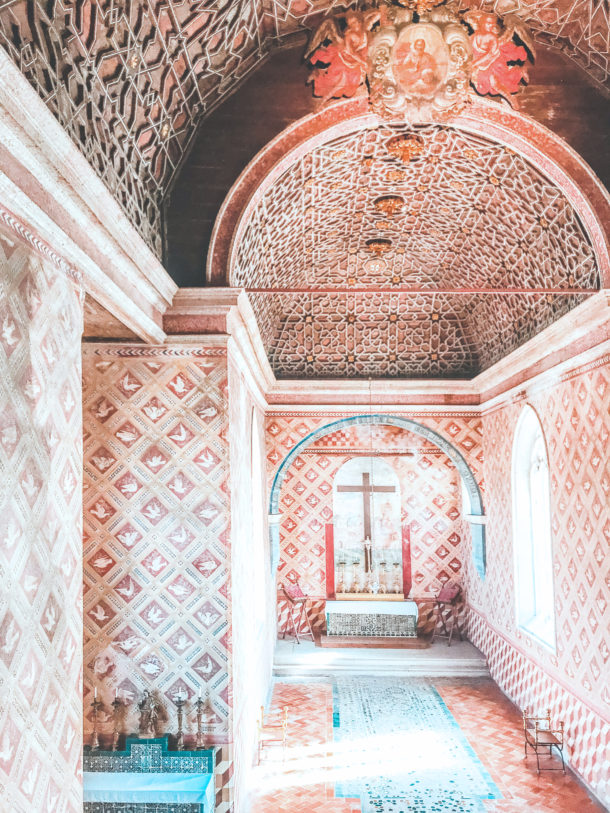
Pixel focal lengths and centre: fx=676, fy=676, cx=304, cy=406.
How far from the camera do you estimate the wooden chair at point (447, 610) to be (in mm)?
13477

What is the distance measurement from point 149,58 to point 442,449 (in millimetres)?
9273

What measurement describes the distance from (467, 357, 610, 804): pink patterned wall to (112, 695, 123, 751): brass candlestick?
473 cm

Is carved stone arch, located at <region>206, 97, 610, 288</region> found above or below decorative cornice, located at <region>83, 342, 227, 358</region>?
above

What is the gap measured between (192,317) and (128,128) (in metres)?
1.72

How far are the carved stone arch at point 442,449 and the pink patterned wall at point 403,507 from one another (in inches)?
56.5

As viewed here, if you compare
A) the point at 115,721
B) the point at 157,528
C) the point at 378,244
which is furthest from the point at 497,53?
the point at 115,721

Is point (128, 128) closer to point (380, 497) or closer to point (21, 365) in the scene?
point (21, 365)

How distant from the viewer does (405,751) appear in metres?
8.66

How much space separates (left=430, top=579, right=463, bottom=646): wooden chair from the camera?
13477 mm

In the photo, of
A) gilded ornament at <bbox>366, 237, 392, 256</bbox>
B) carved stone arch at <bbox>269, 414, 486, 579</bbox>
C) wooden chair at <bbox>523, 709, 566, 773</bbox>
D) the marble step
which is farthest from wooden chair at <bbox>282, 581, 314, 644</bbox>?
gilded ornament at <bbox>366, 237, 392, 256</bbox>

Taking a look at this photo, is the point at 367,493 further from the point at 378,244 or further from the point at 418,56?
the point at 418,56

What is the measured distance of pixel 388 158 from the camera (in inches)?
291

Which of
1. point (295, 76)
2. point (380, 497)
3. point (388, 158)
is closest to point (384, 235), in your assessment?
point (388, 158)

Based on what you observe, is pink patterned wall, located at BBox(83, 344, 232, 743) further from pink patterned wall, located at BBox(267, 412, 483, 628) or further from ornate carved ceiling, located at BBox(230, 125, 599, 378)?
pink patterned wall, located at BBox(267, 412, 483, 628)
